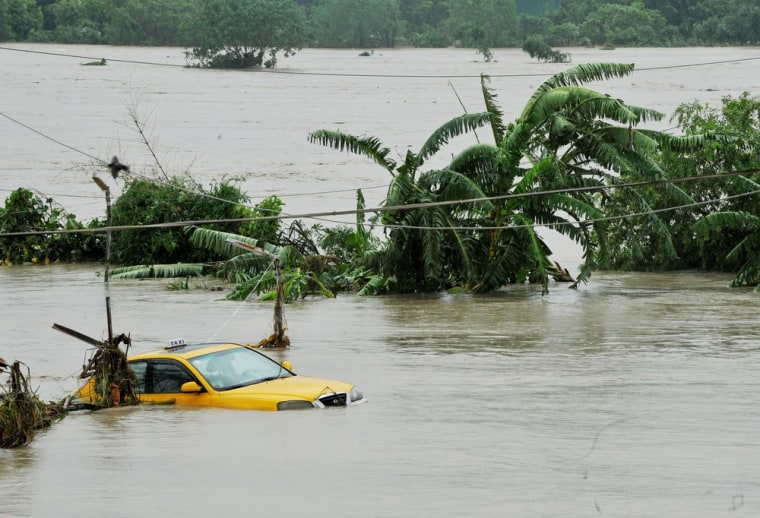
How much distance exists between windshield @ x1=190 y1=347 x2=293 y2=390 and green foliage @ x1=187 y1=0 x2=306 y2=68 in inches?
2569

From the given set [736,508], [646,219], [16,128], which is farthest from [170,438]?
[16,128]

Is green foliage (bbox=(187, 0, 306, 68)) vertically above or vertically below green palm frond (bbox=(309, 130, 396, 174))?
above

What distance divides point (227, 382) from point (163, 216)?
19.8 metres

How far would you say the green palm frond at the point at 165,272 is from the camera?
3406cm

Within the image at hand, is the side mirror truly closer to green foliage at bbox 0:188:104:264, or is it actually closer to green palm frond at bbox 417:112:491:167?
green palm frond at bbox 417:112:491:167

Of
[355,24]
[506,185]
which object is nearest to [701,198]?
[506,185]

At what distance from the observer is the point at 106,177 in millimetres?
54969

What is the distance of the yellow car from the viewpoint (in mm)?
16594

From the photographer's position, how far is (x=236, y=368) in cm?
1750

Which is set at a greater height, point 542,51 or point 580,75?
point 542,51

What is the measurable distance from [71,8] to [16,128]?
19430 millimetres

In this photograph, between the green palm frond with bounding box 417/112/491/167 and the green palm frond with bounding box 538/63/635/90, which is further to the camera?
the green palm frond with bounding box 538/63/635/90

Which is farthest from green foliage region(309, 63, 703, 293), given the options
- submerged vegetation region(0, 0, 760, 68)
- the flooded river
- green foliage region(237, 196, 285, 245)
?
submerged vegetation region(0, 0, 760, 68)

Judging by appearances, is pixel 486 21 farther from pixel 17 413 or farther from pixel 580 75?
pixel 17 413
